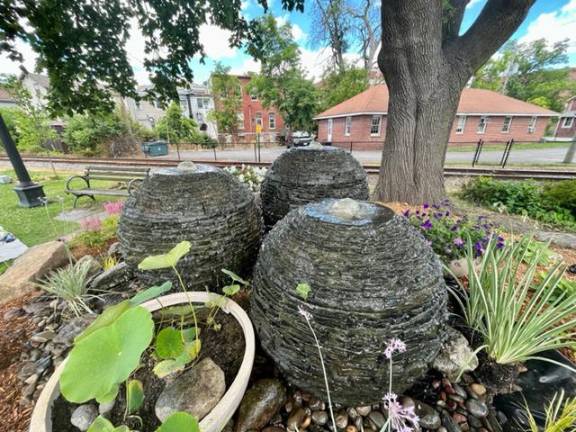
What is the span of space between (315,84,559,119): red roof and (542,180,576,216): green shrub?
13.6 metres

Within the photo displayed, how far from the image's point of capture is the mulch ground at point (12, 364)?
119 cm

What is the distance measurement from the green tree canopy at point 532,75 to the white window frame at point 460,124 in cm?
1581

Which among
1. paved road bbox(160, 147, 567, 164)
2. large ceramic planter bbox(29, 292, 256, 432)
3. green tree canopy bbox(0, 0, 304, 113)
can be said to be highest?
green tree canopy bbox(0, 0, 304, 113)

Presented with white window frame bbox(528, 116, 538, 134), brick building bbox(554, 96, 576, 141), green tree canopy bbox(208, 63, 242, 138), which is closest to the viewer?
white window frame bbox(528, 116, 538, 134)

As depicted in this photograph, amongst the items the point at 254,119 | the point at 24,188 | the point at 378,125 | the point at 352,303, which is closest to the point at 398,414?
the point at 352,303

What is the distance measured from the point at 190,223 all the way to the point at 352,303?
3.75ft

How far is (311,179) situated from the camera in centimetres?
234

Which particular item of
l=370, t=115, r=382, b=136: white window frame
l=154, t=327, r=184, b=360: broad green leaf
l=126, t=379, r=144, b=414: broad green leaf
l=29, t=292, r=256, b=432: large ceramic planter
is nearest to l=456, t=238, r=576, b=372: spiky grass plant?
l=29, t=292, r=256, b=432: large ceramic planter

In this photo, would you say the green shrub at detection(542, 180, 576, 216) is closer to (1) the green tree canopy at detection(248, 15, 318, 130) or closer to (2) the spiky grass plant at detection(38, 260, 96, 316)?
(2) the spiky grass plant at detection(38, 260, 96, 316)

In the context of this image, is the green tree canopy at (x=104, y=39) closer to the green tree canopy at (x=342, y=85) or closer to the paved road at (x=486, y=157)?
the paved road at (x=486, y=157)

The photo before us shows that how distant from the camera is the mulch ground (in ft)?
3.91

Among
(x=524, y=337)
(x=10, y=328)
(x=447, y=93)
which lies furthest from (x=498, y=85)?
(x=10, y=328)

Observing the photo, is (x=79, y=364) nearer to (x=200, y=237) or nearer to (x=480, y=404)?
(x=200, y=237)

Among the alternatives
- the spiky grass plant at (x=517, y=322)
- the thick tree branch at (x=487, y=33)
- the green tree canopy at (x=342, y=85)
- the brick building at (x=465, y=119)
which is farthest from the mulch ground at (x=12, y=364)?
the green tree canopy at (x=342, y=85)
